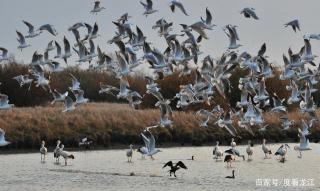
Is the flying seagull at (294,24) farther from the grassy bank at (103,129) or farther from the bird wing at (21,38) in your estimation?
the grassy bank at (103,129)

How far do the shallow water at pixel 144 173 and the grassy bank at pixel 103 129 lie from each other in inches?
102

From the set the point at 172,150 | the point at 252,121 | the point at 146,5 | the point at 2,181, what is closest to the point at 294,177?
the point at 252,121

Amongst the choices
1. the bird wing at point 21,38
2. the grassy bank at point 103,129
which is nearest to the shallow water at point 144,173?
the grassy bank at point 103,129

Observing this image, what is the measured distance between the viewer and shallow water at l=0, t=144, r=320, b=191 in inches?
832

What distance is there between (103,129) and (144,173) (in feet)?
37.1

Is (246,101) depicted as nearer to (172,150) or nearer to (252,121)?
(252,121)

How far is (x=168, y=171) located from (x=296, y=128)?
16737 mm

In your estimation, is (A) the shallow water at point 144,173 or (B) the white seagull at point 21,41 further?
(B) the white seagull at point 21,41

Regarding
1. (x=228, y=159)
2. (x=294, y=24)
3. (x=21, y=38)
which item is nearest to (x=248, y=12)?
(x=294, y=24)

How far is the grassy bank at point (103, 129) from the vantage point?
33.2 metres

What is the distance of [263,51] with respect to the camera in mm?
25156

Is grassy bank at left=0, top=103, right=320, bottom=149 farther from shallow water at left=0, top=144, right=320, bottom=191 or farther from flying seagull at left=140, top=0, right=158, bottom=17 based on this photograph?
flying seagull at left=140, top=0, right=158, bottom=17

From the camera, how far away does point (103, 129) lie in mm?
35000

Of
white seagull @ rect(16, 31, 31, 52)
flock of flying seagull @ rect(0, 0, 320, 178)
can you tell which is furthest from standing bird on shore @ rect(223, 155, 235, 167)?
white seagull @ rect(16, 31, 31, 52)
